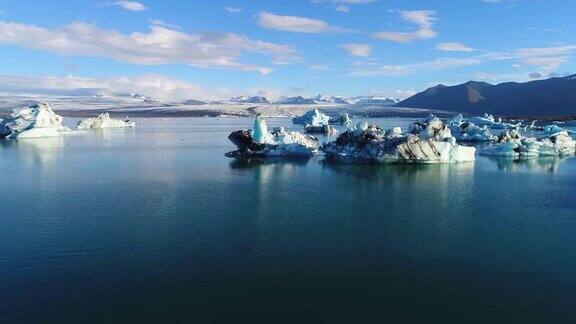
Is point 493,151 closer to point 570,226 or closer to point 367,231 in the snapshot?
point 570,226

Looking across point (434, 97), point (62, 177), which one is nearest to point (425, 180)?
point (62, 177)

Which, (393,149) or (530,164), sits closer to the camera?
(393,149)

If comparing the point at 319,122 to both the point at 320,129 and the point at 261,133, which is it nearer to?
the point at 320,129

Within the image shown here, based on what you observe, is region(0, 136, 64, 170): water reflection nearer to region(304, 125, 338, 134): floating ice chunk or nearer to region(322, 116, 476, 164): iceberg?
region(322, 116, 476, 164): iceberg

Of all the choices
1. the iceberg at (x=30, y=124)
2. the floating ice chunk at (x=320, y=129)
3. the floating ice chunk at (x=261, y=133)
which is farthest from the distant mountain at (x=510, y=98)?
the iceberg at (x=30, y=124)

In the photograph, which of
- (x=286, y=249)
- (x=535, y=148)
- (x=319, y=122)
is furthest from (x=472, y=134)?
(x=286, y=249)
